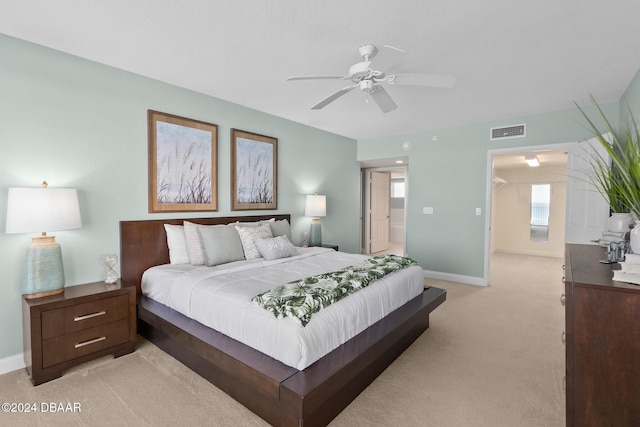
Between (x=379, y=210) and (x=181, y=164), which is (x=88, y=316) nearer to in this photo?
(x=181, y=164)

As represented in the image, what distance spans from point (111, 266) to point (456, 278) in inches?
187

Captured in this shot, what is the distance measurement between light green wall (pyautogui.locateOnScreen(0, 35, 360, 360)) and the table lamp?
4.61 feet

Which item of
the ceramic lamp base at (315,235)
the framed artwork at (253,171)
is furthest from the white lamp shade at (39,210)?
the ceramic lamp base at (315,235)

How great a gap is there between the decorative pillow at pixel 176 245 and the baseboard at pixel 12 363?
51.8 inches

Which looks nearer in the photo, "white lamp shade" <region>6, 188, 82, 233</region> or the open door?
"white lamp shade" <region>6, 188, 82, 233</region>

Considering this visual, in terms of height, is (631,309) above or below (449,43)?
below

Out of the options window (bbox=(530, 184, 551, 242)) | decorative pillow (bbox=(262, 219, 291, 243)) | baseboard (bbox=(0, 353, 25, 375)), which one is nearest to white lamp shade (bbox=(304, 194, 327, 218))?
decorative pillow (bbox=(262, 219, 291, 243))

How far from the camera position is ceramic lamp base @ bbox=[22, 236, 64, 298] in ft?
7.57

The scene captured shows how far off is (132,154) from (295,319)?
97.9 inches

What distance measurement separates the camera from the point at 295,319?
5.82 ft

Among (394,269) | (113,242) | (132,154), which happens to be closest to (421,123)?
(394,269)

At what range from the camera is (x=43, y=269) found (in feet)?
7.70

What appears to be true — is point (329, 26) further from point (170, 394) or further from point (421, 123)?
point (421, 123)

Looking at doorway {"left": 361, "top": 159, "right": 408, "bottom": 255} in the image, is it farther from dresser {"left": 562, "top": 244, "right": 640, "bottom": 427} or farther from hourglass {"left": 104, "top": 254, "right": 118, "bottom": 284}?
dresser {"left": 562, "top": 244, "right": 640, "bottom": 427}
